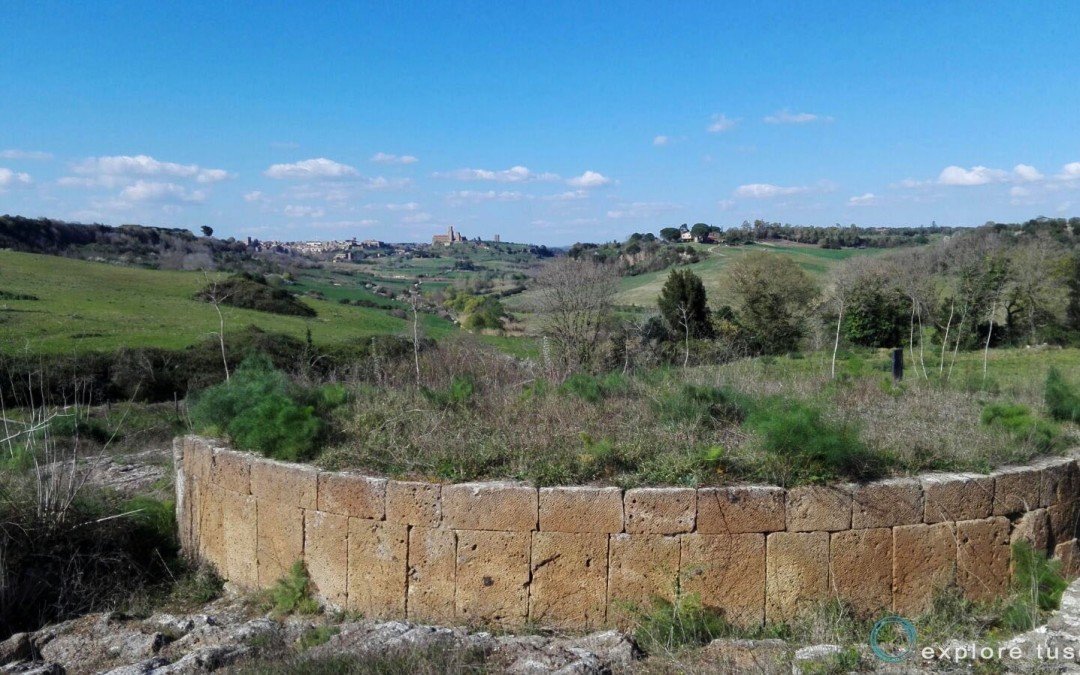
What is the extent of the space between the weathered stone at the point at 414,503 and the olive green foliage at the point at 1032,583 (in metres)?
4.16

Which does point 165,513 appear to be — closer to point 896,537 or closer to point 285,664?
point 285,664

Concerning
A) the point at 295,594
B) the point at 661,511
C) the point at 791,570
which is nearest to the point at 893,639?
the point at 791,570

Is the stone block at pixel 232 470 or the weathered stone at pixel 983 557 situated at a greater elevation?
the stone block at pixel 232 470

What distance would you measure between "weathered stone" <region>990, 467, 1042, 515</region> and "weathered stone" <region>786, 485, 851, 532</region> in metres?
1.31

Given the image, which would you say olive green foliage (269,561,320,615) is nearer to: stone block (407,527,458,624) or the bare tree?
stone block (407,527,458,624)

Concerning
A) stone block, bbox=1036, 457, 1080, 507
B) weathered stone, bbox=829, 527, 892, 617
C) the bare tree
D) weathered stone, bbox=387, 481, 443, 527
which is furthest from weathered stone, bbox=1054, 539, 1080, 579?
the bare tree

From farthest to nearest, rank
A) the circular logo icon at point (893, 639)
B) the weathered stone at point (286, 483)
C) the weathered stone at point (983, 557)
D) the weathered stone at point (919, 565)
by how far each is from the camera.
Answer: the weathered stone at point (286, 483) < the weathered stone at point (983, 557) < the weathered stone at point (919, 565) < the circular logo icon at point (893, 639)

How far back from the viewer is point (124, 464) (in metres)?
10.8

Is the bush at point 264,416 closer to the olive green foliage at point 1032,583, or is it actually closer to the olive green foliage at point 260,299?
the olive green foliage at point 1032,583

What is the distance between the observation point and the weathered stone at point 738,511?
18.4 feet

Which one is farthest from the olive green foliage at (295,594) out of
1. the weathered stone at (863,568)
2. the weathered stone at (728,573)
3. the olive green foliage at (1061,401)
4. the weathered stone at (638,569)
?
the olive green foliage at (1061,401)

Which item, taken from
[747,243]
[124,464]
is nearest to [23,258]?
[124,464]

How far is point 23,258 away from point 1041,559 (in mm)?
48787

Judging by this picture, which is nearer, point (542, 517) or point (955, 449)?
point (542, 517)
